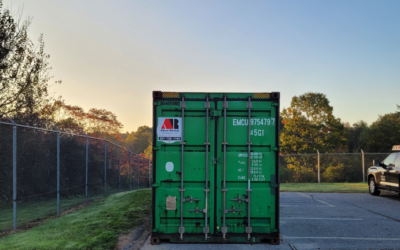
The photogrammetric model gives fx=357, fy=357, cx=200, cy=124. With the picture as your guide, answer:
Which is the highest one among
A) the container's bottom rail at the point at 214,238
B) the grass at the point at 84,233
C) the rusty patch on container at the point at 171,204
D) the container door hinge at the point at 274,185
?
the container door hinge at the point at 274,185

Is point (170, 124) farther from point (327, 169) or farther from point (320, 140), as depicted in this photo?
point (320, 140)

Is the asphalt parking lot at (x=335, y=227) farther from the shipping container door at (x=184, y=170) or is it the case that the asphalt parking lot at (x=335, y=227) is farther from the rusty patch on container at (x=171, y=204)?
the rusty patch on container at (x=171, y=204)

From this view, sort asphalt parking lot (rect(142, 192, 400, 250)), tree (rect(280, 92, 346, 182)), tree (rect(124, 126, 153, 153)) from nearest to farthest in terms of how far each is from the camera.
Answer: asphalt parking lot (rect(142, 192, 400, 250))
tree (rect(280, 92, 346, 182))
tree (rect(124, 126, 153, 153))

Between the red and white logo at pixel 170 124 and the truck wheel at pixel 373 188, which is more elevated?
the red and white logo at pixel 170 124

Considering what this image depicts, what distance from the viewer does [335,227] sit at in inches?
356

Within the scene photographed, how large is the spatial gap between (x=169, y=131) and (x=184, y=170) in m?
0.80

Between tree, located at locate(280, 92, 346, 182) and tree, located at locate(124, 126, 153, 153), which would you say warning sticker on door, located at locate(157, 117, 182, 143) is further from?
tree, located at locate(124, 126, 153, 153)

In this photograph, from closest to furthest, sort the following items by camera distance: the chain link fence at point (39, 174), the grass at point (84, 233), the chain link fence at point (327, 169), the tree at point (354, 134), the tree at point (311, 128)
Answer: the grass at point (84, 233), the chain link fence at point (39, 174), the chain link fence at point (327, 169), the tree at point (311, 128), the tree at point (354, 134)

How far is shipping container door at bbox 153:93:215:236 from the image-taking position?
6.77 m

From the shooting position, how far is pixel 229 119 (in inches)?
273

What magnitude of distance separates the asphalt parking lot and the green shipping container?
422 millimetres

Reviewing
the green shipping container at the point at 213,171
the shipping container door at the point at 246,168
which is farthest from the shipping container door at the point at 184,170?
the shipping container door at the point at 246,168

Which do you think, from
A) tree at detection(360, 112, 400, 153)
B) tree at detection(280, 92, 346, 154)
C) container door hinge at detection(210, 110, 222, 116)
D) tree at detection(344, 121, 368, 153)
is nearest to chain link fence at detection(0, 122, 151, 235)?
container door hinge at detection(210, 110, 222, 116)

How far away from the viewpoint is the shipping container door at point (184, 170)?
6.77m
